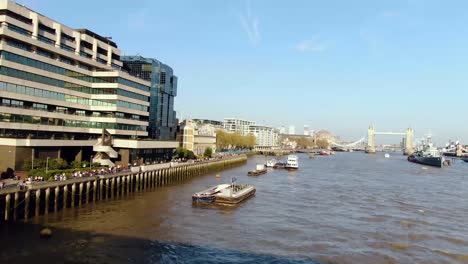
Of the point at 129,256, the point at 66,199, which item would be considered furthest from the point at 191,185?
the point at 129,256

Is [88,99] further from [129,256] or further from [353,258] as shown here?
[353,258]

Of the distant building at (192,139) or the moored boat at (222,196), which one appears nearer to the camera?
the moored boat at (222,196)

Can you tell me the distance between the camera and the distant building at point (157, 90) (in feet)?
382

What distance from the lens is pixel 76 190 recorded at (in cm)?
4750

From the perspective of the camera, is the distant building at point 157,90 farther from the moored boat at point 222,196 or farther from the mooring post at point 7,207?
the mooring post at point 7,207

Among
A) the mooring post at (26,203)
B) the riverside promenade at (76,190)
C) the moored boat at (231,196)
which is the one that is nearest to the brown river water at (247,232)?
the mooring post at (26,203)

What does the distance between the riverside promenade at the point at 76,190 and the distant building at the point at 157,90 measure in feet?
133

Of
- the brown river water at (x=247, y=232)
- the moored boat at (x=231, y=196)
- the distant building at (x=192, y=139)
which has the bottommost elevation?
the brown river water at (x=247, y=232)

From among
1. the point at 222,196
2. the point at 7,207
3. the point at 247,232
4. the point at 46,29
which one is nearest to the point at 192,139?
the point at 46,29

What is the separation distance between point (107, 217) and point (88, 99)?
38629 millimetres

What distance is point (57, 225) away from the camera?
123 feet

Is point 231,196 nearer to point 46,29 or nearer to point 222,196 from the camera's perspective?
point 222,196

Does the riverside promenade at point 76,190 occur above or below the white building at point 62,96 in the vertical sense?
below

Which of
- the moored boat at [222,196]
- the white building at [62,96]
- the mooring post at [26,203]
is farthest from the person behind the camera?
the white building at [62,96]
